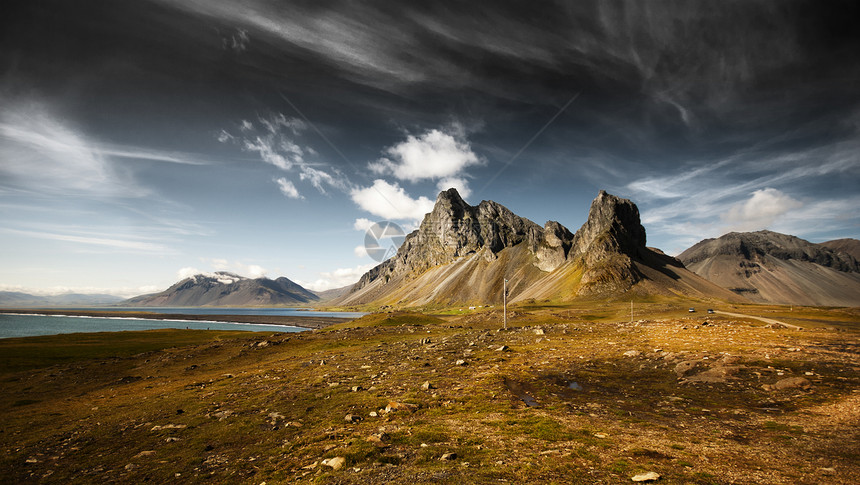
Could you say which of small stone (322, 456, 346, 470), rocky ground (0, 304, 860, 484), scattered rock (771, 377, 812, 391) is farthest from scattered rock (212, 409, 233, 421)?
scattered rock (771, 377, 812, 391)

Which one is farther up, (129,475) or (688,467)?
(688,467)

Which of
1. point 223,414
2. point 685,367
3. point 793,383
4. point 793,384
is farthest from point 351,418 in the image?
point 793,383

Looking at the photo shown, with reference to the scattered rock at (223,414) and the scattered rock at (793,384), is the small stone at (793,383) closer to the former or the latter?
the scattered rock at (793,384)

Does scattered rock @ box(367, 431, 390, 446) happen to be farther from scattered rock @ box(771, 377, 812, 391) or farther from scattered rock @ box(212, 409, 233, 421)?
scattered rock @ box(771, 377, 812, 391)

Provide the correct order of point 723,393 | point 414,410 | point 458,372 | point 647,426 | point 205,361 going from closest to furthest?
point 647,426
point 414,410
point 723,393
point 458,372
point 205,361

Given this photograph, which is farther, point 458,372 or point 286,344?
point 286,344

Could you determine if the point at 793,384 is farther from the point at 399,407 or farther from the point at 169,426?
the point at 169,426

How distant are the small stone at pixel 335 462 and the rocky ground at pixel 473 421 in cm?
4

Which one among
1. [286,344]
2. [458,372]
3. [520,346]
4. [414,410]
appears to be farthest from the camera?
[286,344]

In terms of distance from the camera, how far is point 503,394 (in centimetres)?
1950

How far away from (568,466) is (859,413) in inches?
599

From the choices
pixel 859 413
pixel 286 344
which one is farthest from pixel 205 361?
pixel 859 413

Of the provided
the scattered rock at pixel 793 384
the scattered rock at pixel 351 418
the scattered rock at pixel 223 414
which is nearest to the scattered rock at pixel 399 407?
the scattered rock at pixel 351 418

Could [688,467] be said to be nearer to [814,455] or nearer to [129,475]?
[814,455]
